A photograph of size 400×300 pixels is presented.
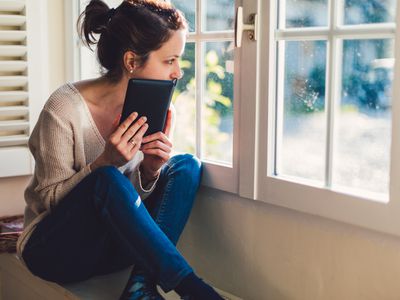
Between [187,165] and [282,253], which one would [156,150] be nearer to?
[187,165]

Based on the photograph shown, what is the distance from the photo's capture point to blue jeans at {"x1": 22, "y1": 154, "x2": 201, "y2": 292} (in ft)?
5.09

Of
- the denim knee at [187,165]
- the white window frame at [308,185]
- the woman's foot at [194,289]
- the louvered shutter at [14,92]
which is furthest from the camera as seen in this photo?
the louvered shutter at [14,92]

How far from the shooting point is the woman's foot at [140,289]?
169cm

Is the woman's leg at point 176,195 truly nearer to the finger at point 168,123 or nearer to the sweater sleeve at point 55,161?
the finger at point 168,123

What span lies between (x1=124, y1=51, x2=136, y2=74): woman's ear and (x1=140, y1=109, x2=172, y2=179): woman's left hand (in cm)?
18

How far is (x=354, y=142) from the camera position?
1535 mm

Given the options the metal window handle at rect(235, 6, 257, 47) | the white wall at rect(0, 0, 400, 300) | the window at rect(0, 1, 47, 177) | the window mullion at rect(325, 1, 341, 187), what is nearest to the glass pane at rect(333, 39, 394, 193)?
the window mullion at rect(325, 1, 341, 187)

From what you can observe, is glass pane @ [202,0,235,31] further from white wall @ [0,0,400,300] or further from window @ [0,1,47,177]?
window @ [0,1,47,177]

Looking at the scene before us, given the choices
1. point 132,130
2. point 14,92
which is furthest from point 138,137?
point 14,92

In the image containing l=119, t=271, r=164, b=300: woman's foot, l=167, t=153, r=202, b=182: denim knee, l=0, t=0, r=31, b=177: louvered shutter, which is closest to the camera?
l=119, t=271, r=164, b=300: woman's foot

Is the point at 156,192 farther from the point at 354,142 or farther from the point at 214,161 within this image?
the point at 354,142

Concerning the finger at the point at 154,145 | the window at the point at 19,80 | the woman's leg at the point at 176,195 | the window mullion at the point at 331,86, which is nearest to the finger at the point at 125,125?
the finger at the point at 154,145

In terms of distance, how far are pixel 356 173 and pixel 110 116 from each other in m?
0.74

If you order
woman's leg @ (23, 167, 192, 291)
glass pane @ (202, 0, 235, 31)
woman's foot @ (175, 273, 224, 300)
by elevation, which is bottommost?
woman's foot @ (175, 273, 224, 300)
